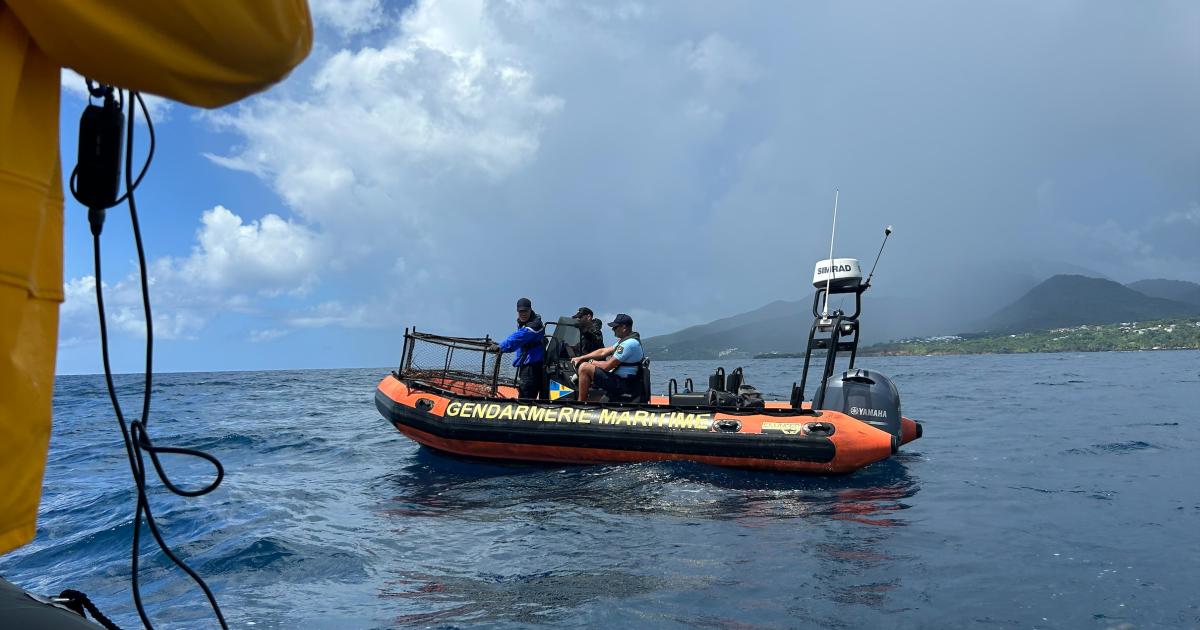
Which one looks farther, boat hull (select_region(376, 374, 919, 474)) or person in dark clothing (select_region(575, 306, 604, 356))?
person in dark clothing (select_region(575, 306, 604, 356))

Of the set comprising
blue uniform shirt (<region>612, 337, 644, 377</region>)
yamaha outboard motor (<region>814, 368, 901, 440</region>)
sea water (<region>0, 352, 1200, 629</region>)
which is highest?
blue uniform shirt (<region>612, 337, 644, 377</region>)

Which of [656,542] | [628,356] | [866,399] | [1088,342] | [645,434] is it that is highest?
[1088,342]

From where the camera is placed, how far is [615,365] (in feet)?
33.3

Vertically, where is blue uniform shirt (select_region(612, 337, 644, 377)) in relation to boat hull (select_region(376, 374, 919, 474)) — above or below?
above

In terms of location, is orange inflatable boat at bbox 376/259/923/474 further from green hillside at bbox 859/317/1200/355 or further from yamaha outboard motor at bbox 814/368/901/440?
green hillside at bbox 859/317/1200/355

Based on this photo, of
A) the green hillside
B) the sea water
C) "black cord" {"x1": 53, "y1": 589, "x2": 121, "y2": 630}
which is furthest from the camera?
the green hillside

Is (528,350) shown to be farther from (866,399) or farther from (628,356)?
(866,399)

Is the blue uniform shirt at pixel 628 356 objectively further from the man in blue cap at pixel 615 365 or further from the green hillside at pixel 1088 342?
the green hillside at pixel 1088 342

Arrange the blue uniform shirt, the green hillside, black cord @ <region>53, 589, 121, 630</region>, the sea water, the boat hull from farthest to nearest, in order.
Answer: the green hillside, the blue uniform shirt, the boat hull, the sea water, black cord @ <region>53, 589, 121, 630</region>

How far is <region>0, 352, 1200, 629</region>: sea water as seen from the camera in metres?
4.51

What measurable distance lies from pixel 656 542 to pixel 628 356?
420cm

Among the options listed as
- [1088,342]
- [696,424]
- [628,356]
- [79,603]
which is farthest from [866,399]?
[1088,342]

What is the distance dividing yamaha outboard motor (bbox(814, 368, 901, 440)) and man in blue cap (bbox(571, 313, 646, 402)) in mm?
2751

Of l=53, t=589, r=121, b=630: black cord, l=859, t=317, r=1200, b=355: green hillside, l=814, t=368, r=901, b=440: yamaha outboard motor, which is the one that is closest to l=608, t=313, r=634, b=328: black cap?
l=814, t=368, r=901, b=440: yamaha outboard motor
